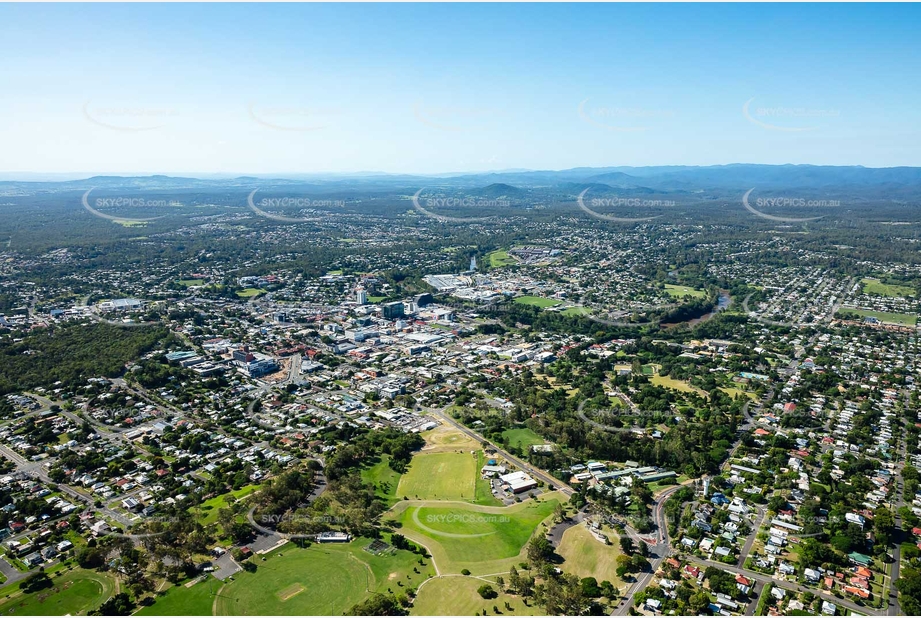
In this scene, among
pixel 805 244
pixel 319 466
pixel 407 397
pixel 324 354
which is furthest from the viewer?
pixel 805 244

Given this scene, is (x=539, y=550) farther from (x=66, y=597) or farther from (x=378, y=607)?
(x=66, y=597)

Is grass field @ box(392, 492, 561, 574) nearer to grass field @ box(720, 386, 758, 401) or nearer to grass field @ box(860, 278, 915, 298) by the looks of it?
grass field @ box(720, 386, 758, 401)

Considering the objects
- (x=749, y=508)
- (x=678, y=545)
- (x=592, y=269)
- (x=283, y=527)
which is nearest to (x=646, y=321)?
(x=592, y=269)

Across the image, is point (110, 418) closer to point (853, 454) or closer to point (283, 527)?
point (283, 527)

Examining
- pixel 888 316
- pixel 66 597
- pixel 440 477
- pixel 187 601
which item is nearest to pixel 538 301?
pixel 888 316

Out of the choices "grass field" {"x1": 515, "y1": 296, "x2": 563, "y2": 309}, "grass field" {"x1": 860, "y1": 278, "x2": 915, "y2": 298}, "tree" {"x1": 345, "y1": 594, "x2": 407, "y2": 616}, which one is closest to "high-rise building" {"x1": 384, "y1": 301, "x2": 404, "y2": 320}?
"grass field" {"x1": 515, "y1": 296, "x2": 563, "y2": 309}
